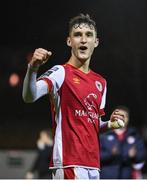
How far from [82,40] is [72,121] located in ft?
1.59

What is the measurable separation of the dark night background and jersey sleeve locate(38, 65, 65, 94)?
15.3 feet

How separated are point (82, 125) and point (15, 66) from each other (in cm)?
650

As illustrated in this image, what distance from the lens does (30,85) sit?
3004 mm

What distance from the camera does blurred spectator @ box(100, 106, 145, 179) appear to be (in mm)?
6000

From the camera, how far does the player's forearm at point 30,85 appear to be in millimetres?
2979

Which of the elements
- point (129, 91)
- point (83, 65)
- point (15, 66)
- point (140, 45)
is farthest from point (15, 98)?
point (83, 65)

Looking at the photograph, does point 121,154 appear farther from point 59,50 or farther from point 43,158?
point 59,50

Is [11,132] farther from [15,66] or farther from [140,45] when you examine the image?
[140,45]

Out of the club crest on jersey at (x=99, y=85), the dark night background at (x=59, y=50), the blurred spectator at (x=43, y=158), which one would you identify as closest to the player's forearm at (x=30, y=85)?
the club crest on jersey at (x=99, y=85)

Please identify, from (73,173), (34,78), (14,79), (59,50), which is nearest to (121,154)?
(73,173)

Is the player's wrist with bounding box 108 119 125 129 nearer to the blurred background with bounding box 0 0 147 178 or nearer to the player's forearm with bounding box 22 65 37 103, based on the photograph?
the player's forearm with bounding box 22 65 37 103

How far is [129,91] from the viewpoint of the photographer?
31.7 ft

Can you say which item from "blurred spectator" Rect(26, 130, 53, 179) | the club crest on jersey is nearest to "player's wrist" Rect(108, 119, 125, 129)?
the club crest on jersey

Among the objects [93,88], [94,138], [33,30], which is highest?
[33,30]
